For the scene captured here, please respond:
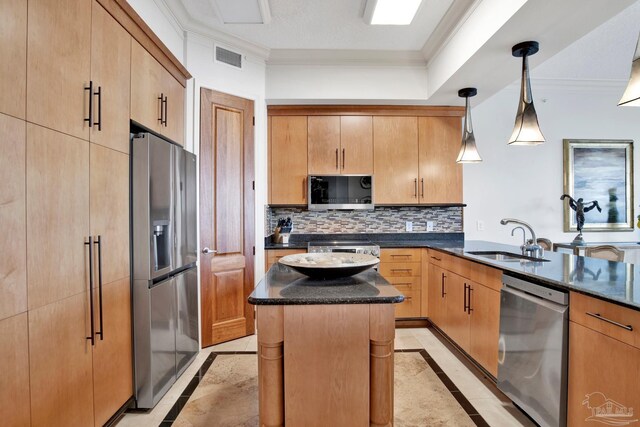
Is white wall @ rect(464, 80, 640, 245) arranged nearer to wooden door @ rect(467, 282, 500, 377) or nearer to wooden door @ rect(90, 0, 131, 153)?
wooden door @ rect(467, 282, 500, 377)

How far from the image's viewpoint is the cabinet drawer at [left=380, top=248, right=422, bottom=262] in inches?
143

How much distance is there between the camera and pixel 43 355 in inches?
54.9

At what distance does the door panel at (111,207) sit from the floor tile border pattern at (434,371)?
91 cm

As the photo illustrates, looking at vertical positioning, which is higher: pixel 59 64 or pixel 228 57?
pixel 228 57

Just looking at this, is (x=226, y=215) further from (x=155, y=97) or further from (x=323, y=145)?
(x=323, y=145)

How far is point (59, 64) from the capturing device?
58.6 inches

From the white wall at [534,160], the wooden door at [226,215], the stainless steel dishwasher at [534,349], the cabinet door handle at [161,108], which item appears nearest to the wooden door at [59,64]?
the cabinet door handle at [161,108]

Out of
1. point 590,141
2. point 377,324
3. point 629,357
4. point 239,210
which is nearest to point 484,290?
point 629,357

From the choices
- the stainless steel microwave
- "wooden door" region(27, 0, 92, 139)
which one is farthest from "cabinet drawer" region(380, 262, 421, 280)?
"wooden door" region(27, 0, 92, 139)

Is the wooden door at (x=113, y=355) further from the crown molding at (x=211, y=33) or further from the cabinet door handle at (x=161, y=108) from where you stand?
the crown molding at (x=211, y=33)

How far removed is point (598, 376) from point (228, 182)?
2.89 metres

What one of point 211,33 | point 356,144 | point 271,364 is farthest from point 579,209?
point 211,33

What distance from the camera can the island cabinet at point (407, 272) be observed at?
3.64m

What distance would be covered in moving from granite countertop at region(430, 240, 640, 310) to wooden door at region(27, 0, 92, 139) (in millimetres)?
2472
